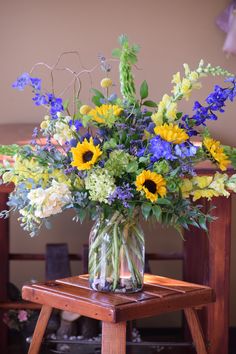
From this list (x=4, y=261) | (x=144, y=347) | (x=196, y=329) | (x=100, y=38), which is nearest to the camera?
(x=196, y=329)

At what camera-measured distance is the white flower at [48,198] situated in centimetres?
165

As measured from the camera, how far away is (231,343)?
3.13 metres

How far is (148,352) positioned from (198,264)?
1.34 feet

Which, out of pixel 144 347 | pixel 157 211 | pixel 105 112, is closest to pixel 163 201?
pixel 157 211

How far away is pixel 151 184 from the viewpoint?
1665 mm

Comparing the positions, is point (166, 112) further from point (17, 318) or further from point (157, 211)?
point (17, 318)

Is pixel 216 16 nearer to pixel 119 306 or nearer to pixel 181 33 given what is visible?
pixel 181 33

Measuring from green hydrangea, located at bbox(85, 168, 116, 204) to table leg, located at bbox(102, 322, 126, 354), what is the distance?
1.07ft

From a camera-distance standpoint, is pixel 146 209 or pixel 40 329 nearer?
pixel 146 209

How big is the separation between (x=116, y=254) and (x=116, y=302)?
5.5 inches

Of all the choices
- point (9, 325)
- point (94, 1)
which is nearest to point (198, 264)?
point (9, 325)

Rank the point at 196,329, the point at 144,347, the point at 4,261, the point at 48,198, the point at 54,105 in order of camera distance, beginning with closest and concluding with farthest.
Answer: the point at 48,198
the point at 54,105
the point at 196,329
the point at 144,347
the point at 4,261

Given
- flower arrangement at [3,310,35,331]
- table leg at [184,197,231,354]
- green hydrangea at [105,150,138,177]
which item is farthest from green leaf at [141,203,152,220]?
flower arrangement at [3,310,35,331]

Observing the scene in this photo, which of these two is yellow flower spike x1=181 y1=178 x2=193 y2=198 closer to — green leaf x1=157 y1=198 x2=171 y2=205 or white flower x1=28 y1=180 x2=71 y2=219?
green leaf x1=157 y1=198 x2=171 y2=205
